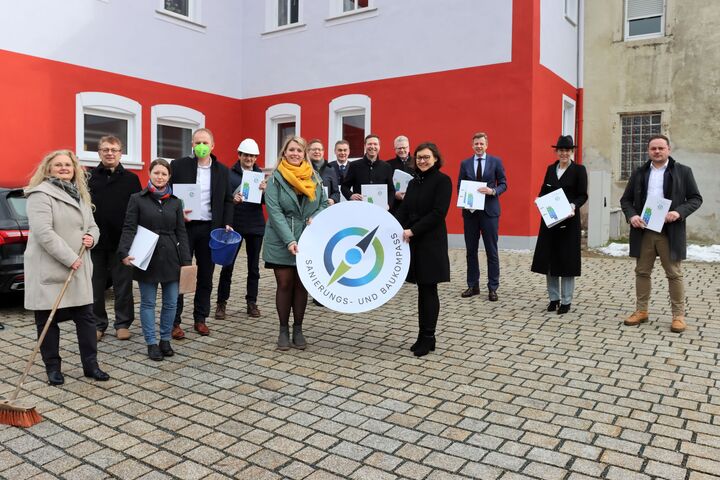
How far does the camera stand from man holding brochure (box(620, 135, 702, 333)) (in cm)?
616

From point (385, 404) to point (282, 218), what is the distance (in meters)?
1.94

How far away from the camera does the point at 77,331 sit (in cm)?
456

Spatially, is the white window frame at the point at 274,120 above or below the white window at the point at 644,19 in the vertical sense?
below

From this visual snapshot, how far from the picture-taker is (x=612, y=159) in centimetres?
1504

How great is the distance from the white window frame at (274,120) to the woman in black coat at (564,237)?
29.9 feet

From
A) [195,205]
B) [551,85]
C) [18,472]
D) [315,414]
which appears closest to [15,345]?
[195,205]

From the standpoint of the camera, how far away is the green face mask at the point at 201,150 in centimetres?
581

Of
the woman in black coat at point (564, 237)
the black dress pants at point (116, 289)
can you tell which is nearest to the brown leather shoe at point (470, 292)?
the woman in black coat at point (564, 237)

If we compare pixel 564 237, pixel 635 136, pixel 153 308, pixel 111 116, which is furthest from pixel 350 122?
pixel 153 308

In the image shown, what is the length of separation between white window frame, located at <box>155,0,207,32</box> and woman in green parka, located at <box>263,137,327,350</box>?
997 cm

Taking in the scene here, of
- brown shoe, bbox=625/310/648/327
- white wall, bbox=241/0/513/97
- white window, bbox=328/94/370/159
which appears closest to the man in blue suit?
brown shoe, bbox=625/310/648/327

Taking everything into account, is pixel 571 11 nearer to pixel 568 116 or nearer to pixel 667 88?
pixel 568 116

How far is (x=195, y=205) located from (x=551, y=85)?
385 inches

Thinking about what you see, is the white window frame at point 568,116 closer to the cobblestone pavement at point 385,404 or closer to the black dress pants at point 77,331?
the cobblestone pavement at point 385,404
